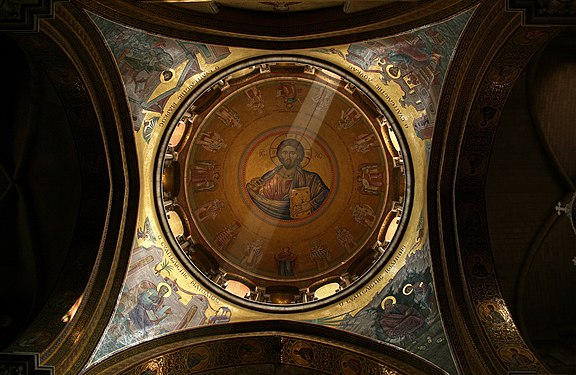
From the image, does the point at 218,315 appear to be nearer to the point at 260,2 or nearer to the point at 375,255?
the point at 375,255

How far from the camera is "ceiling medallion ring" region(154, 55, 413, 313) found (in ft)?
42.2

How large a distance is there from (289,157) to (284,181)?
2.18ft

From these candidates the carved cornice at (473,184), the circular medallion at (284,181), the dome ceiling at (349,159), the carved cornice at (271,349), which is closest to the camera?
the carved cornice at (473,184)

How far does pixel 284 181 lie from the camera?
15.3 meters

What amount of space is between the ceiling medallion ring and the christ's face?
27 mm

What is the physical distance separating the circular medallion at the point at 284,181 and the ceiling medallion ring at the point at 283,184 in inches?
1.1

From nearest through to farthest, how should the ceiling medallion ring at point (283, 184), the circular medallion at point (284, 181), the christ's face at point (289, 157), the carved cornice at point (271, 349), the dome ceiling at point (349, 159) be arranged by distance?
1. the dome ceiling at point (349, 159)
2. the carved cornice at point (271, 349)
3. the ceiling medallion ring at point (283, 184)
4. the circular medallion at point (284, 181)
5. the christ's face at point (289, 157)

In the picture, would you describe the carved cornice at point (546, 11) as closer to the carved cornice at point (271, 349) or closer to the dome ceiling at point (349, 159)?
the dome ceiling at point (349, 159)

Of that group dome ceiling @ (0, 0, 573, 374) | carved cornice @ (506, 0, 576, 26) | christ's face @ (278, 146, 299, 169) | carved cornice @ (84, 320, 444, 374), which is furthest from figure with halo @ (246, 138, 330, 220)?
carved cornice @ (506, 0, 576, 26)

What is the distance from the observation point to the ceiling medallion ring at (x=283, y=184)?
42.2 feet

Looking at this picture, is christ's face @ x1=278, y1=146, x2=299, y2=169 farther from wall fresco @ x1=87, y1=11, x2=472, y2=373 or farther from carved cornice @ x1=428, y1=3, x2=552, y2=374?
carved cornice @ x1=428, y1=3, x2=552, y2=374

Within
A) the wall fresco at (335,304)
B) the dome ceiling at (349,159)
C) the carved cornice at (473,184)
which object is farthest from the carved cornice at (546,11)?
the wall fresco at (335,304)

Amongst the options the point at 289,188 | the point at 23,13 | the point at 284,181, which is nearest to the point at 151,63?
the point at 23,13

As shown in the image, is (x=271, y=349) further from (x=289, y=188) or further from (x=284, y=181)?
(x=284, y=181)
